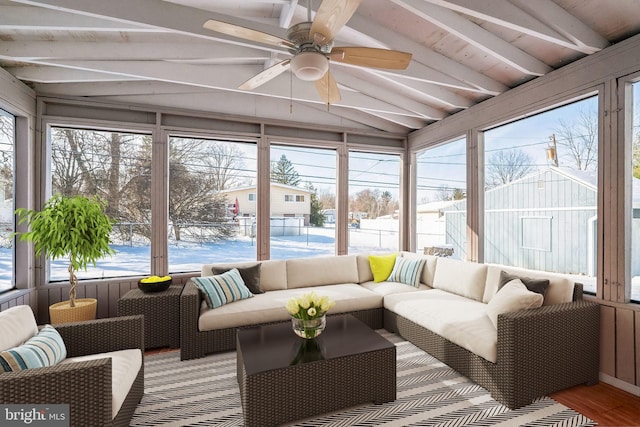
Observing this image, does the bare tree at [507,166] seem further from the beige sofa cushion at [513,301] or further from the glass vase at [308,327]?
the glass vase at [308,327]

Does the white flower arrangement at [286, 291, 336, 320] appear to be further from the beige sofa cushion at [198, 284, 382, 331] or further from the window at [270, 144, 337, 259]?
the window at [270, 144, 337, 259]

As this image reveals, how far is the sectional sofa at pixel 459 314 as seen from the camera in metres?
2.33

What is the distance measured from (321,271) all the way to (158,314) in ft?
6.31

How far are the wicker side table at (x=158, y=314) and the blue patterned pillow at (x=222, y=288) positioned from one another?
0.34 m

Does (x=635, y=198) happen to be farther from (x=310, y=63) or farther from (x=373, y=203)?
(x=373, y=203)

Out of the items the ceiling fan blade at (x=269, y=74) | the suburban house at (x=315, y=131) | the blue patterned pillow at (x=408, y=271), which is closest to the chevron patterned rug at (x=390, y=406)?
the suburban house at (x=315, y=131)

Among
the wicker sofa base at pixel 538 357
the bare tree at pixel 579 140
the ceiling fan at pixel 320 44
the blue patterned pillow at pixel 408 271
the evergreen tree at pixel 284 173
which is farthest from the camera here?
the evergreen tree at pixel 284 173

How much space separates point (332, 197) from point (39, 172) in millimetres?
3633

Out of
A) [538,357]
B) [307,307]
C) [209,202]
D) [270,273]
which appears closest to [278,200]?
[209,202]

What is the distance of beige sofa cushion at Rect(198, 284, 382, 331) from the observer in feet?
10.1

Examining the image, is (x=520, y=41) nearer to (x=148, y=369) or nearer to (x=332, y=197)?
(x=332, y=197)

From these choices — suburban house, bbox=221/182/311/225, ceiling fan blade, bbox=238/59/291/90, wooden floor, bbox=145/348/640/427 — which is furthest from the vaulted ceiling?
wooden floor, bbox=145/348/640/427

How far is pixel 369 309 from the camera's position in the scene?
3.67 m

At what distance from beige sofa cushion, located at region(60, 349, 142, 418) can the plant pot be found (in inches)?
56.6
